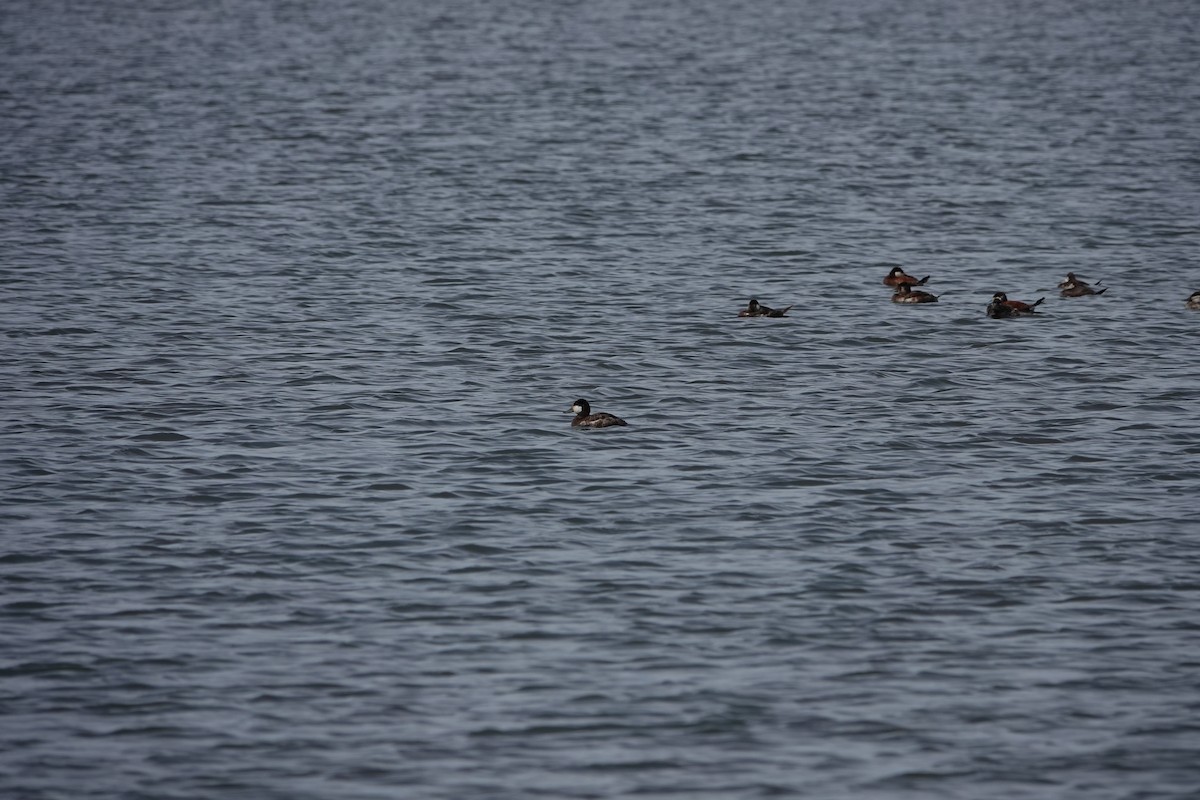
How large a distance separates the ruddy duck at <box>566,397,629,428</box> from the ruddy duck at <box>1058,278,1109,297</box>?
39.9ft

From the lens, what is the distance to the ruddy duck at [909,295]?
33062 millimetres

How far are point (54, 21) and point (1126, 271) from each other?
67.6 meters

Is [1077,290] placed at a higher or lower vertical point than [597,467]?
higher

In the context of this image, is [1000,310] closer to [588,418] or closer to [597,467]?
[588,418]

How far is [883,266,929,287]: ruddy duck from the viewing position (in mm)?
34031

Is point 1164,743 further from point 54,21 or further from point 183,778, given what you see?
point 54,21

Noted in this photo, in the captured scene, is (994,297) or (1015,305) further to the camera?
(994,297)

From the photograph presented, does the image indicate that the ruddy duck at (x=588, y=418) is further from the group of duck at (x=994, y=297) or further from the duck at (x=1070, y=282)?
the duck at (x=1070, y=282)

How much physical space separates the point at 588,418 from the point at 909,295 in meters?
10.3

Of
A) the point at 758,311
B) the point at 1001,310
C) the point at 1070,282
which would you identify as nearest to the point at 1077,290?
the point at 1070,282

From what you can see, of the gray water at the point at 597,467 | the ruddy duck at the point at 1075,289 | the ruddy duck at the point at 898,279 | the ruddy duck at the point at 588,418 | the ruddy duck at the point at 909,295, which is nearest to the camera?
the gray water at the point at 597,467

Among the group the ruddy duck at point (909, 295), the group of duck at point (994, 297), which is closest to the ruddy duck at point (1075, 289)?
the group of duck at point (994, 297)

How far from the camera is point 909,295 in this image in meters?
33.2

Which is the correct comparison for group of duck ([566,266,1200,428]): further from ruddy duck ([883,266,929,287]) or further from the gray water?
the gray water
